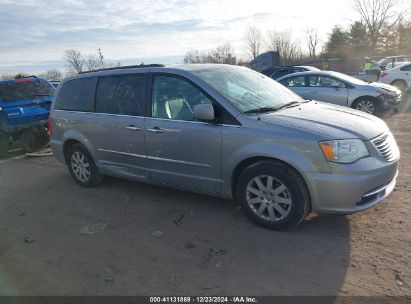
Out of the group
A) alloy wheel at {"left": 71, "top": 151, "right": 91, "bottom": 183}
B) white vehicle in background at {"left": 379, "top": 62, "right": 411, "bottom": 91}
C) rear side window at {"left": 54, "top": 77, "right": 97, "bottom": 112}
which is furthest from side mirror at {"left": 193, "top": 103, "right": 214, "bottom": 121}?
white vehicle in background at {"left": 379, "top": 62, "right": 411, "bottom": 91}

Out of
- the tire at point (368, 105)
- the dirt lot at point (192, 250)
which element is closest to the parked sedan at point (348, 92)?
the tire at point (368, 105)

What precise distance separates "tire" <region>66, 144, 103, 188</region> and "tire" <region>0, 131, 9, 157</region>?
12.6ft

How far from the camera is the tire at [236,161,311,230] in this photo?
3.70 metres

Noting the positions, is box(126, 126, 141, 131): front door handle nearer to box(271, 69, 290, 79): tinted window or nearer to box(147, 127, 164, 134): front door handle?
box(147, 127, 164, 134): front door handle

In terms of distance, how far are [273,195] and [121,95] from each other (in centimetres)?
259

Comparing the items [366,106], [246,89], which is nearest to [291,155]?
[246,89]

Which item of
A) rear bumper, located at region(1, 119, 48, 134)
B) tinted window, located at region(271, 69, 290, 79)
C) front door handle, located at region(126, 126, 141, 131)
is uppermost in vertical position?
tinted window, located at region(271, 69, 290, 79)

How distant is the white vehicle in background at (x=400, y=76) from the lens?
16.6 meters

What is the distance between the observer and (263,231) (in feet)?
13.1

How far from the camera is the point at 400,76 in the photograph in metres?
16.7

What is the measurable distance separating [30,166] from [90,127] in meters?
3.26

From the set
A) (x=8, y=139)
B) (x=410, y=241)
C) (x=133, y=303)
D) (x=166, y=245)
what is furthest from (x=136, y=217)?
(x=8, y=139)

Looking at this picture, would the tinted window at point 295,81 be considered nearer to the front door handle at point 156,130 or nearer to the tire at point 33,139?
the tire at point 33,139

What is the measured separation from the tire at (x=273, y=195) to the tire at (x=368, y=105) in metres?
7.79
